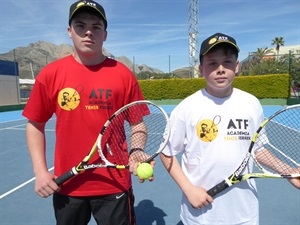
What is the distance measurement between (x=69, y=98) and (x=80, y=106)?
3.2 inches

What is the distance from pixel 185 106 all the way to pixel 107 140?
1.79 ft

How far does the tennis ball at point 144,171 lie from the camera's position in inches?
63.7

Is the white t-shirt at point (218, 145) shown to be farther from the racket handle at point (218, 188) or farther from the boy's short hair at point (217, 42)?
the boy's short hair at point (217, 42)

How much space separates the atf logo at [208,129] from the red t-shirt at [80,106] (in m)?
0.51

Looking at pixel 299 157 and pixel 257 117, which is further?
pixel 299 157

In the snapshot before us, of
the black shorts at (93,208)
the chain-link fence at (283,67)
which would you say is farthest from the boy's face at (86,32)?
the chain-link fence at (283,67)

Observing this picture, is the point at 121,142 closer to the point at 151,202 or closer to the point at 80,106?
the point at 80,106

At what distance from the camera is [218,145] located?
Result: 168 centimetres

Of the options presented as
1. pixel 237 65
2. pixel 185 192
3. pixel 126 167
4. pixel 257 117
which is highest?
pixel 237 65

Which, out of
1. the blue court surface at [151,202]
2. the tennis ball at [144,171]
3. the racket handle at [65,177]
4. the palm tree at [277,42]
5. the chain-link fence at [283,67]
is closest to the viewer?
the tennis ball at [144,171]

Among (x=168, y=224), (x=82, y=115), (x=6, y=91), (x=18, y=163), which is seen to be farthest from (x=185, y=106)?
(x=6, y=91)

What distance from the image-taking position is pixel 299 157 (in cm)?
239

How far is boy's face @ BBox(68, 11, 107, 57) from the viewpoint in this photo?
1.69 metres

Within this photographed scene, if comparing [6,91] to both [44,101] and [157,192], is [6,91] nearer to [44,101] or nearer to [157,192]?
[157,192]
